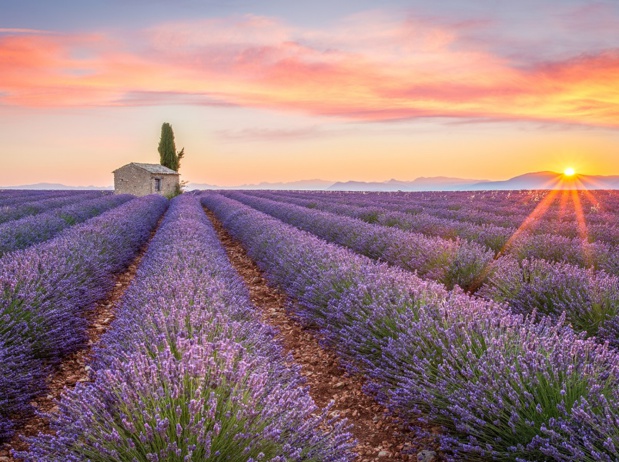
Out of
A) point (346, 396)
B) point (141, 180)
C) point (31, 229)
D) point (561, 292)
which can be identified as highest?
point (141, 180)

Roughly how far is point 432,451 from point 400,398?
0.35 metres

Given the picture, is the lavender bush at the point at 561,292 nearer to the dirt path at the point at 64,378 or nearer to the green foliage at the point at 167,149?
the dirt path at the point at 64,378

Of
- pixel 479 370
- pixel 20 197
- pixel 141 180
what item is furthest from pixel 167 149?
pixel 479 370

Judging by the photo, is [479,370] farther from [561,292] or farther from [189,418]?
[561,292]

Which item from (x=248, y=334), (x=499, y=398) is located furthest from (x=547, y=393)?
(x=248, y=334)

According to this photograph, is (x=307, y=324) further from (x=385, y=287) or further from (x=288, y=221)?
(x=288, y=221)

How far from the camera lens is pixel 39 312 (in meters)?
4.06

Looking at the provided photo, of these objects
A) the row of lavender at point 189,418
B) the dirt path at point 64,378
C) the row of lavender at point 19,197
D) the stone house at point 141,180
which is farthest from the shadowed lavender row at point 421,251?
the stone house at point 141,180

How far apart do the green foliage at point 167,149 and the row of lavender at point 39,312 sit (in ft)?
135

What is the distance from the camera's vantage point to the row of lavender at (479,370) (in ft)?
6.70

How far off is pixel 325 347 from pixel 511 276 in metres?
2.12

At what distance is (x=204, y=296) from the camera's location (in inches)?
144

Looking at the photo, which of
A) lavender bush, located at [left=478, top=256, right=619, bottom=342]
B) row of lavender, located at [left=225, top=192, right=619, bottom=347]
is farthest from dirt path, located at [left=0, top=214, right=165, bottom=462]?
lavender bush, located at [left=478, top=256, right=619, bottom=342]

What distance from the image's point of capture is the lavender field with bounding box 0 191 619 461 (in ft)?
6.25
